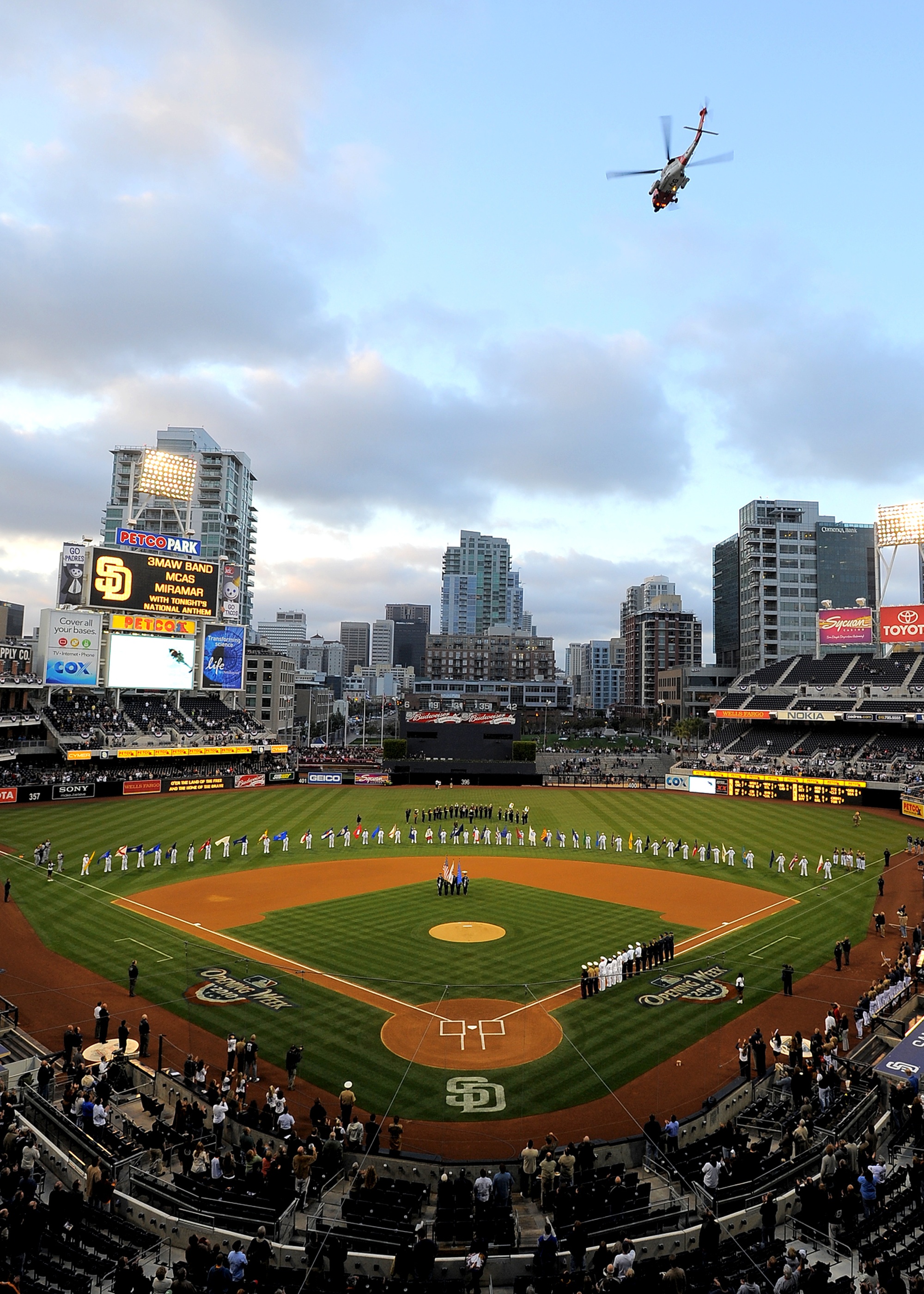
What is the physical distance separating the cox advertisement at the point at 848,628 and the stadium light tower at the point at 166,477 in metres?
69.5

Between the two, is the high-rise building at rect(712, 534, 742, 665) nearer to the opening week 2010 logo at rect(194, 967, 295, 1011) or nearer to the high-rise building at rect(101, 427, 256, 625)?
the high-rise building at rect(101, 427, 256, 625)

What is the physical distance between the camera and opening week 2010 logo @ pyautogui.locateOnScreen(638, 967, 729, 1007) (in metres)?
23.0

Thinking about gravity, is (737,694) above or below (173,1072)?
above

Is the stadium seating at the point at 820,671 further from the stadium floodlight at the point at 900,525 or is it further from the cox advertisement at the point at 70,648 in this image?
the cox advertisement at the point at 70,648

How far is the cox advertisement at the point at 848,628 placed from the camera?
76312 mm

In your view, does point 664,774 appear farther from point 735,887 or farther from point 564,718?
point 564,718

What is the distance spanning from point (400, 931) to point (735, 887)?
56.5 feet

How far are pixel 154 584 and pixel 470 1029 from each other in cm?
6341

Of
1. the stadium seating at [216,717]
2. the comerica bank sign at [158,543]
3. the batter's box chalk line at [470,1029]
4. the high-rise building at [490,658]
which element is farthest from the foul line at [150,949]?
the high-rise building at [490,658]

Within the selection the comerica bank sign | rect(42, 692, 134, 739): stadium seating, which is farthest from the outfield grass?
the comerica bank sign

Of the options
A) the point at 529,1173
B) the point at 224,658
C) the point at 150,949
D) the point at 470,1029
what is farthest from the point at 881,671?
the point at 529,1173

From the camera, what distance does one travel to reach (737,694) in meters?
87.3

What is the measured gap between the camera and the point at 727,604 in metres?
157

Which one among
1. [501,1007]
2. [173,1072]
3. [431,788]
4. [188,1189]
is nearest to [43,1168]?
[188,1189]
